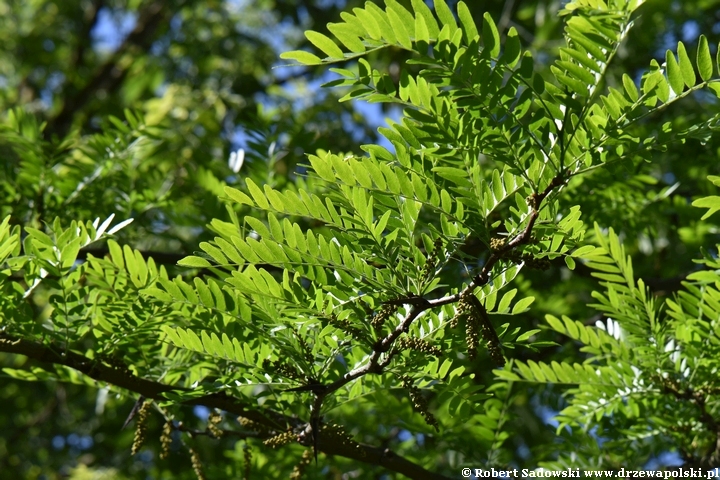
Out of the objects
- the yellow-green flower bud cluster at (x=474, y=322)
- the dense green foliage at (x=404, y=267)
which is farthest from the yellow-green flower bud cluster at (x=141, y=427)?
the yellow-green flower bud cluster at (x=474, y=322)

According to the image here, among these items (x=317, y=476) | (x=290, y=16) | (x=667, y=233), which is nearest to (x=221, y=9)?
(x=290, y=16)

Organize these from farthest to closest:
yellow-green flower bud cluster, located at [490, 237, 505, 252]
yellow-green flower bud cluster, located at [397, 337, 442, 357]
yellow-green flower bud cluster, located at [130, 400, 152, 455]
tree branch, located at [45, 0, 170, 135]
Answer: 1. tree branch, located at [45, 0, 170, 135]
2. yellow-green flower bud cluster, located at [130, 400, 152, 455]
3. yellow-green flower bud cluster, located at [397, 337, 442, 357]
4. yellow-green flower bud cluster, located at [490, 237, 505, 252]

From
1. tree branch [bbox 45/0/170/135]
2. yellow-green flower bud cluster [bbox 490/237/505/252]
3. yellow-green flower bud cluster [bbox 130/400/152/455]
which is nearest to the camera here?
yellow-green flower bud cluster [bbox 490/237/505/252]

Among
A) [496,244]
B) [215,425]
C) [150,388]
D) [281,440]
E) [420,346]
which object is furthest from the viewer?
[215,425]

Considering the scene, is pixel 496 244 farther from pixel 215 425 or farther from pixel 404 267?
pixel 215 425

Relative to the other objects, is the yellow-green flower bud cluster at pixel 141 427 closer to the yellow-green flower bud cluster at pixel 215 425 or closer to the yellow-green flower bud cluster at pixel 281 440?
the yellow-green flower bud cluster at pixel 215 425

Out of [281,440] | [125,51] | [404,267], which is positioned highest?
[125,51]

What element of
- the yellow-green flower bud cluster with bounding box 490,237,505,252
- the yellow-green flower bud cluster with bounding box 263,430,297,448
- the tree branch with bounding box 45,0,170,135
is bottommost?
the yellow-green flower bud cluster with bounding box 263,430,297,448

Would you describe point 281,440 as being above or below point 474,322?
below

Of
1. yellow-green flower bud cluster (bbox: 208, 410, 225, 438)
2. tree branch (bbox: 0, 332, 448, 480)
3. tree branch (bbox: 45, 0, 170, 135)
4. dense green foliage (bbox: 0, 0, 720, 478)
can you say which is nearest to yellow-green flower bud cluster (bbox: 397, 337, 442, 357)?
dense green foliage (bbox: 0, 0, 720, 478)

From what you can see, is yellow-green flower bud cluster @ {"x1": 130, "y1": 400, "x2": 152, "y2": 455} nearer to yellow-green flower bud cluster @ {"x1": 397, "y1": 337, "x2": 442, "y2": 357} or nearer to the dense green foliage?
the dense green foliage

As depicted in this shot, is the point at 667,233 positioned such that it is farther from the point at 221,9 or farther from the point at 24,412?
the point at 221,9

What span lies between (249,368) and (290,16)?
20.6 ft

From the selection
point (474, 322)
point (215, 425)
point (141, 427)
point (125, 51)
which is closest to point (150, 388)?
point (141, 427)
